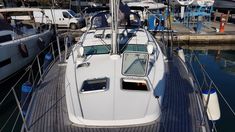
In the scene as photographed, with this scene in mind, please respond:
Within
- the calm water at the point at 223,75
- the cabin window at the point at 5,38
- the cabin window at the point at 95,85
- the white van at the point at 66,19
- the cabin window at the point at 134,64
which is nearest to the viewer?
the cabin window at the point at 95,85

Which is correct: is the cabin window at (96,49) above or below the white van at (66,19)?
below

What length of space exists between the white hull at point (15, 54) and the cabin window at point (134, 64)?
548cm

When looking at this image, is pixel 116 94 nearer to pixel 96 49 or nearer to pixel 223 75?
pixel 96 49

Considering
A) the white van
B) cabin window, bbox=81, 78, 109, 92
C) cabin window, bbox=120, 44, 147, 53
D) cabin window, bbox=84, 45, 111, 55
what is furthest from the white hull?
the white van

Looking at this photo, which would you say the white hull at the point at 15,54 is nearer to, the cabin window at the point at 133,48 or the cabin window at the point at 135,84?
the cabin window at the point at 133,48

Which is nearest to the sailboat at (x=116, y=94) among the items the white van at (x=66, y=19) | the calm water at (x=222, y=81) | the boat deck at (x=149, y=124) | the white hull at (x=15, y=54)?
the boat deck at (x=149, y=124)

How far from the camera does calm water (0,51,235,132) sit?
277 inches

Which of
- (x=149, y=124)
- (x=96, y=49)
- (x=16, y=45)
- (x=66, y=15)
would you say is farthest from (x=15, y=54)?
(x=66, y=15)

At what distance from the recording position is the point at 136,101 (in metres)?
4.27

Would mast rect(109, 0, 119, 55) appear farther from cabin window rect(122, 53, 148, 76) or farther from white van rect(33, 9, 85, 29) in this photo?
white van rect(33, 9, 85, 29)

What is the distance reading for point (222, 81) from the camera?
1045 cm

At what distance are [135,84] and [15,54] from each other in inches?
258

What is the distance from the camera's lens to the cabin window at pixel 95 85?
4.59 m

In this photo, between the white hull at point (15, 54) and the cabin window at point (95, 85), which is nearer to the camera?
the cabin window at point (95, 85)
